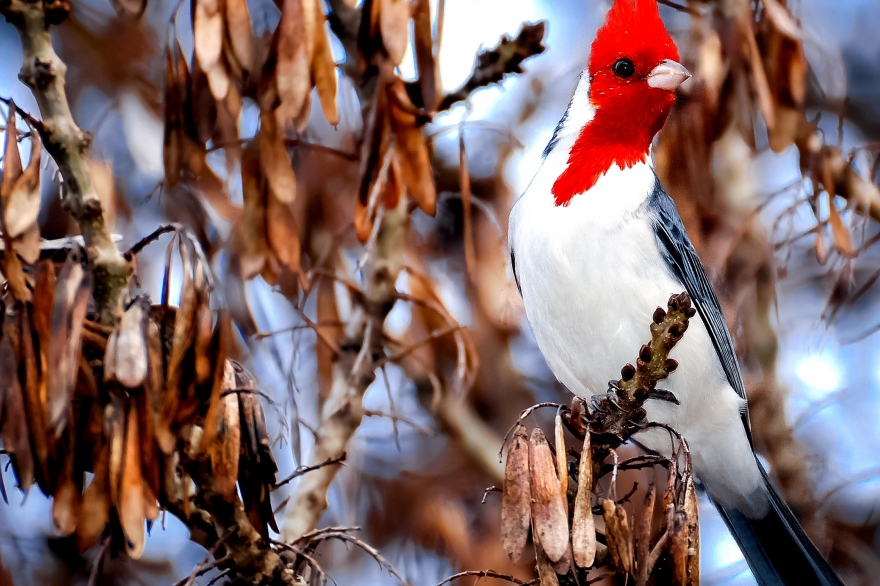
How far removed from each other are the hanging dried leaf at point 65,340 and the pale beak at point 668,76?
135 centimetres

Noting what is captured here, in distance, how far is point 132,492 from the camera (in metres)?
1.59

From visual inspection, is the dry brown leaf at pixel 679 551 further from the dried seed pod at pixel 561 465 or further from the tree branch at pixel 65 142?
the tree branch at pixel 65 142

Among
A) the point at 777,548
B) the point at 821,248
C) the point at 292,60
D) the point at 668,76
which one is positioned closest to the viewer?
the point at 292,60

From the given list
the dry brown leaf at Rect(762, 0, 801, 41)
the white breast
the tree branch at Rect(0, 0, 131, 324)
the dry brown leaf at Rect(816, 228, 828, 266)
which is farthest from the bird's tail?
the tree branch at Rect(0, 0, 131, 324)

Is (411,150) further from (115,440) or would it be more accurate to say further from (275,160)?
(115,440)

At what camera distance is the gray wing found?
2.26m

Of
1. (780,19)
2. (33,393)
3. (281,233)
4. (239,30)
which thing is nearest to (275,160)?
(281,233)

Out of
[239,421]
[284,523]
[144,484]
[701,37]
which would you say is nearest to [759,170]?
[701,37]

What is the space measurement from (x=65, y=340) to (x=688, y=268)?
1513 millimetres

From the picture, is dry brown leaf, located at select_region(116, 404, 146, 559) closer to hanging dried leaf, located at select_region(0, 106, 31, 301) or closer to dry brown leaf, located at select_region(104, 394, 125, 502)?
dry brown leaf, located at select_region(104, 394, 125, 502)

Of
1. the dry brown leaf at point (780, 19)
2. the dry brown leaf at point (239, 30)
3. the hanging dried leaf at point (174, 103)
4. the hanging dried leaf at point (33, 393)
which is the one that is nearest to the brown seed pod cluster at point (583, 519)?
the hanging dried leaf at point (33, 393)

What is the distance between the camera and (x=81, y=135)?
1881mm

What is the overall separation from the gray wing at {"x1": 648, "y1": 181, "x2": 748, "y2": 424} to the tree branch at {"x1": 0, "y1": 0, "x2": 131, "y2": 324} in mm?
1278

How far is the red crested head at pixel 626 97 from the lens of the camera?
7.06 ft
